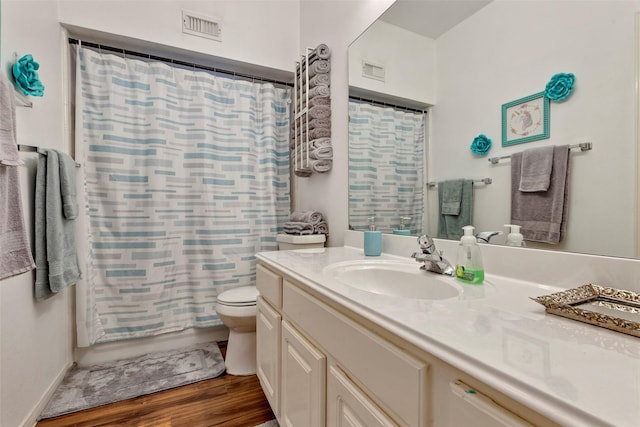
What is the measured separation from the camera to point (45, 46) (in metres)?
1.50

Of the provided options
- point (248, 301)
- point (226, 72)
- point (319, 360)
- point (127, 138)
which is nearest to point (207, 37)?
point (226, 72)

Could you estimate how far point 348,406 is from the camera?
690 mm

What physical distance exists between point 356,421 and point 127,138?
6.74 feet

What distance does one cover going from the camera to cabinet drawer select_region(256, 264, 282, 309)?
1123mm

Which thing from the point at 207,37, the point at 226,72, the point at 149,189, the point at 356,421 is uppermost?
the point at 207,37

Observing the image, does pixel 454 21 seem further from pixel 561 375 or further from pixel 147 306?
pixel 147 306

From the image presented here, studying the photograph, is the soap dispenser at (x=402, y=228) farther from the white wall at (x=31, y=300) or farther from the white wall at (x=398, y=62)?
the white wall at (x=31, y=300)

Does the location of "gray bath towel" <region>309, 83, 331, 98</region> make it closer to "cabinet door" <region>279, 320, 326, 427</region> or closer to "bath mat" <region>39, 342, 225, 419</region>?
"cabinet door" <region>279, 320, 326, 427</region>

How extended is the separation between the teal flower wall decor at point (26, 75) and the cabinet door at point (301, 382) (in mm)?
1452

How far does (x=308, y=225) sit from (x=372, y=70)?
0.94 meters

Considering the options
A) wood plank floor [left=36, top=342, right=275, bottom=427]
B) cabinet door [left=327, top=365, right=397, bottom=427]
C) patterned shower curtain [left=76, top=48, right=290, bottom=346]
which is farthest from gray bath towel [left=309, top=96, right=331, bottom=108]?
wood plank floor [left=36, top=342, right=275, bottom=427]

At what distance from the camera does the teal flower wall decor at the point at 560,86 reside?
73cm

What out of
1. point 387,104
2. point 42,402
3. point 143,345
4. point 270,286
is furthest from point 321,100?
point 42,402

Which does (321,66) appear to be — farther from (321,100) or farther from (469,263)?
(469,263)
